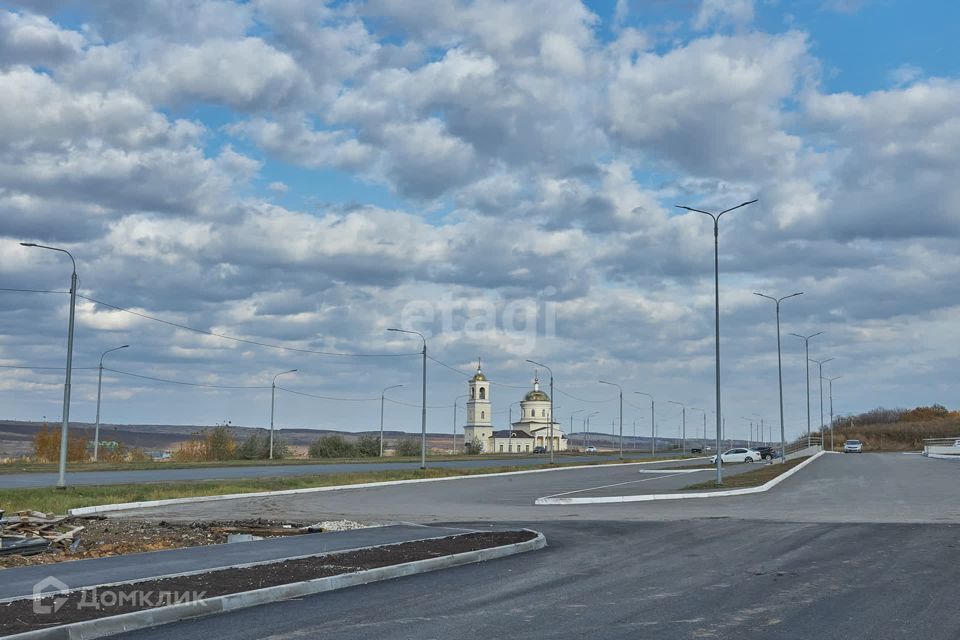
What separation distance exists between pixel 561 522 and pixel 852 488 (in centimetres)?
1749

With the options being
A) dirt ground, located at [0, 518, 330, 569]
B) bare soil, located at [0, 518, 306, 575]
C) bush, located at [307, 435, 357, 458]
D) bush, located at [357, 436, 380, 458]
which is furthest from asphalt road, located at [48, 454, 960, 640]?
bush, located at [357, 436, 380, 458]

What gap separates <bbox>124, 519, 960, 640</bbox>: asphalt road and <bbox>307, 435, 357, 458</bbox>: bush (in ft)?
284

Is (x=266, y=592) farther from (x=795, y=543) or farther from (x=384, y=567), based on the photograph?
(x=795, y=543)

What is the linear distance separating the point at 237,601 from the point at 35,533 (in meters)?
8.80

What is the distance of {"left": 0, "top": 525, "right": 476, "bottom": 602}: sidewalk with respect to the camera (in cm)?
1163

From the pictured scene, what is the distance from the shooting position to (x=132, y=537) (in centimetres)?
1788

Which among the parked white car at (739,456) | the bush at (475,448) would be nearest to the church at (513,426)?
the bush at (475,448)

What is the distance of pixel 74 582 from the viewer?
11.5 meters

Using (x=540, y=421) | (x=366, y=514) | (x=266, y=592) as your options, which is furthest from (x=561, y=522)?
(x=540, y=421)

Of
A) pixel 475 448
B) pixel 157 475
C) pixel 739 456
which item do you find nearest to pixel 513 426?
pixel 475 448

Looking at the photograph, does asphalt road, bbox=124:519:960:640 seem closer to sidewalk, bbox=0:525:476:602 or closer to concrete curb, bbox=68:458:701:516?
sidewalk, bbox=0:525:476:602

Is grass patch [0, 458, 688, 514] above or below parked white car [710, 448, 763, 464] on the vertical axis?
below

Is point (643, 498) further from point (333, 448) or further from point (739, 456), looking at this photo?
point (333, 448)

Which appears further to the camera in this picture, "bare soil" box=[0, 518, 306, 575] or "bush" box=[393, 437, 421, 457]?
"bush" box=[393, 437, 421, 457]
